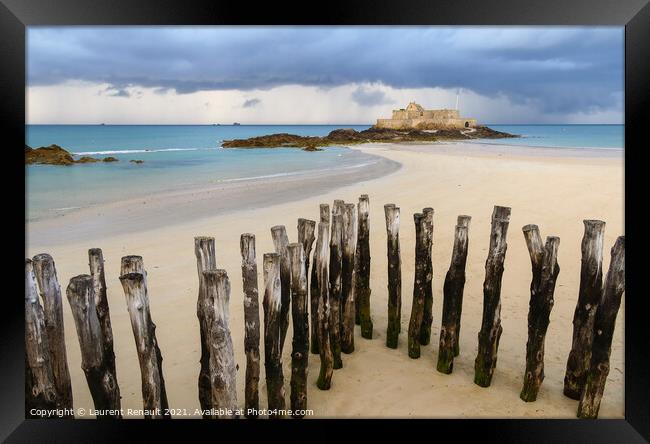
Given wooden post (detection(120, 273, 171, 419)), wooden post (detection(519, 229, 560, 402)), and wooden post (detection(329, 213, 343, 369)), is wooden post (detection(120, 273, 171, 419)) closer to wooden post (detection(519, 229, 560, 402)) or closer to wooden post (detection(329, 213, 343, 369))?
wooden post (detection(329, 213, 343, 369))

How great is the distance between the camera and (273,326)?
3.17 metres

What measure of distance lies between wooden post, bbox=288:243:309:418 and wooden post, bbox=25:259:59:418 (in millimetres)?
1450

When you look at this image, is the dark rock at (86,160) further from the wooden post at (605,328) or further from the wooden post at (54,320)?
the wooden post at (605,328)

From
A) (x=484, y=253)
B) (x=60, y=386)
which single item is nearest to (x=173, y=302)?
(x=60, y=386)

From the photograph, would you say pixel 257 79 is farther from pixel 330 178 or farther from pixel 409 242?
pixel 409 242

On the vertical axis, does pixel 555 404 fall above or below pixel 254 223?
below

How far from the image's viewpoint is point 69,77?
11.4m

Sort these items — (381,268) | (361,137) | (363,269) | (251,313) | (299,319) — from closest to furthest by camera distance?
(251,313) < (299,319) < (363,269) < (381,268) < (361,137)

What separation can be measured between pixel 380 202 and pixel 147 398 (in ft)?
27.1

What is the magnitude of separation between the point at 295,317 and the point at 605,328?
1.95m

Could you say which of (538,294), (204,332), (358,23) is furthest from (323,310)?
(358,23)

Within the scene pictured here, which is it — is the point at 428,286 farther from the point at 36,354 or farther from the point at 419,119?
the point at 419,119

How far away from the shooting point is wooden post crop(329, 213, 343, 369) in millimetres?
3883

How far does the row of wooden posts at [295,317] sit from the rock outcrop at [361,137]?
2245 centimetres
